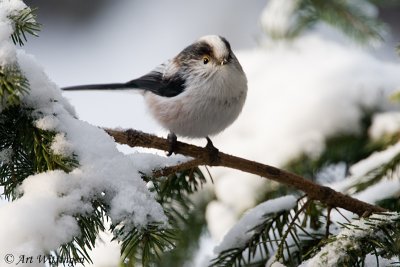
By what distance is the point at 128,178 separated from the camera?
39.4 inches

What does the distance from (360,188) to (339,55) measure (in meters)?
1.01

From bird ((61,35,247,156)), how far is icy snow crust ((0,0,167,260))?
699 mm

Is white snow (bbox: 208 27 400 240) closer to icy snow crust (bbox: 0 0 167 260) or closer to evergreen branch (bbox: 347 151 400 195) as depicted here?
→ evergreen branch (bbox: 347 151 400 195)

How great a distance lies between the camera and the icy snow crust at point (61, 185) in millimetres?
834

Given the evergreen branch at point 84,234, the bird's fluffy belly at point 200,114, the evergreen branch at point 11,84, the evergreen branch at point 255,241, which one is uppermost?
the bird's fluffy belly at point 200,114

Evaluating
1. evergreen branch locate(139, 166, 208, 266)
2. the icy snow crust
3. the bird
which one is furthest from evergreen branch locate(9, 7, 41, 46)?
the bird

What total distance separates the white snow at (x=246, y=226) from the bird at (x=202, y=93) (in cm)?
40

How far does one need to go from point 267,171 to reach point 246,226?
140 mm

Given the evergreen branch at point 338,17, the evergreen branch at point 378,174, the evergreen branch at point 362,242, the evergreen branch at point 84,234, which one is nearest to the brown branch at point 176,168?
the evergreen branch at point 84,234

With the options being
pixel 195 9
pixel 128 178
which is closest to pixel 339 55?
pixel 128 178

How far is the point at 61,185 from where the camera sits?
0.92 meters

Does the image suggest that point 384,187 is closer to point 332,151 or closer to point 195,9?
point 332,151

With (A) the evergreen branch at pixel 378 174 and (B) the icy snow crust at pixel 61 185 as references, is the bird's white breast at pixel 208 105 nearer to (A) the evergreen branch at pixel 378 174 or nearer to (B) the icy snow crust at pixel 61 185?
(A) the evergreen branch at pixel 378 174

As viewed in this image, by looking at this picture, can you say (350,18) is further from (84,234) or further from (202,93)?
(84,234)
